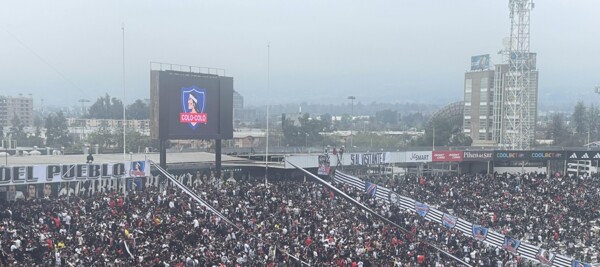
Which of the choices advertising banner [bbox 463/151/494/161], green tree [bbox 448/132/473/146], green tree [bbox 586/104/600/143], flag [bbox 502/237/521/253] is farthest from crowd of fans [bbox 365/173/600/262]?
green tree [bbox 586/104/600/143]

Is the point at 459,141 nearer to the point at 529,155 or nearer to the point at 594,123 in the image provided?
the point at 529,155

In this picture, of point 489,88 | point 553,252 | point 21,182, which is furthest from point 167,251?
point 489,88

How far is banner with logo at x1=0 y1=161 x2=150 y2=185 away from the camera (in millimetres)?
25406

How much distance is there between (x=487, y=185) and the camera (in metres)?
39.5

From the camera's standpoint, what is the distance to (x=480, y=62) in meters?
101

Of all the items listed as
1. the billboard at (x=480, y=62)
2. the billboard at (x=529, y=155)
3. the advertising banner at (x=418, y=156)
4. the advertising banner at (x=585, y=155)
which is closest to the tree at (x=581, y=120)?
the billboard at (x=480, y=62)

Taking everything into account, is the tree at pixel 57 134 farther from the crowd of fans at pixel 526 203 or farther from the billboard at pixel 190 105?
the crowd of fans at pixel 526 203

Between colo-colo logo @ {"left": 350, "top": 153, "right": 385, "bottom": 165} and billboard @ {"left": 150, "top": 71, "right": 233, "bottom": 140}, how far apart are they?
28.6 feet

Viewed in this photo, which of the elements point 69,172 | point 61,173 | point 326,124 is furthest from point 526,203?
point 326,124

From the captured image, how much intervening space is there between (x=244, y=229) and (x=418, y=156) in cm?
1951

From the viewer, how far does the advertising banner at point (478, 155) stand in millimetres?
43950

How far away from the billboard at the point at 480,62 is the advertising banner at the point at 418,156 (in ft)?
197

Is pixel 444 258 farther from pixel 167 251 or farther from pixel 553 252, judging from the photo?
pixel 167 251

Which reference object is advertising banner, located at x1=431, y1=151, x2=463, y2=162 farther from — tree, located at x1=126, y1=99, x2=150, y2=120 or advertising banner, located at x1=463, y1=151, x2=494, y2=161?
tree, located at x1=126, y1=99, x2=150, y2=120
